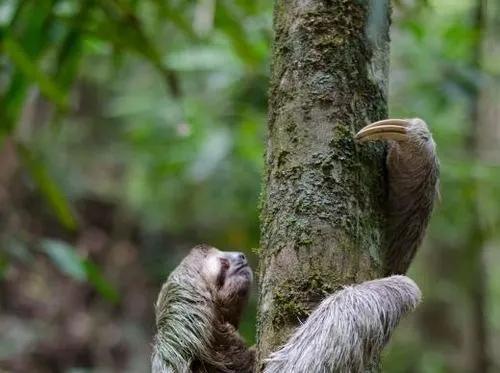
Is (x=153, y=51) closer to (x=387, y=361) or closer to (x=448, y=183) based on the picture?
(x=448, y=183)

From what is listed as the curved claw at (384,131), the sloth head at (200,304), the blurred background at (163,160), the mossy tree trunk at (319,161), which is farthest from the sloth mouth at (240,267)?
the blurred background at (163,160)

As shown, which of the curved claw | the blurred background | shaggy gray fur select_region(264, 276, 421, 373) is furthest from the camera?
A: the blurred background

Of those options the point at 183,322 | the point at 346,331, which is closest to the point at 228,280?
the point at 183,322

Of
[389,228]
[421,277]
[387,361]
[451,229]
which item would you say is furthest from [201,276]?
[421,277]

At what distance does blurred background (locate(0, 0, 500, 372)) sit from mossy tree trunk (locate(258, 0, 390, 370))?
1445 mm

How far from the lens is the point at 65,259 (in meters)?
5.74

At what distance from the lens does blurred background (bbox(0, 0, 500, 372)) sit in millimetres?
5445

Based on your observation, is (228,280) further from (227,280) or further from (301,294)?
(301,294)

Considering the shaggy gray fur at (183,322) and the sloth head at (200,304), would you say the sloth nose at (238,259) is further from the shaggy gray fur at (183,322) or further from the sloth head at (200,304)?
the shaggy gray fur at (183,322)

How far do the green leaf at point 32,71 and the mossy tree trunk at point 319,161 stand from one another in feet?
7.03

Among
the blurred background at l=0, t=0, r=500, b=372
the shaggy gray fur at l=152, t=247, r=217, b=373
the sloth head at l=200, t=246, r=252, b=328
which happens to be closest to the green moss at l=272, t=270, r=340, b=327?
the shaggy gray fur at l=152, t=247, r=217, b=373

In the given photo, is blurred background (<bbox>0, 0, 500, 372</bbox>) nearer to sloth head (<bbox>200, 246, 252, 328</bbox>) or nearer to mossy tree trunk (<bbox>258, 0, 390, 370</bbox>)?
mossy tree trunk (<bbox>258, 0, 390, 370</bbox>)

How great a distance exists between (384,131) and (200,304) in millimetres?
1310

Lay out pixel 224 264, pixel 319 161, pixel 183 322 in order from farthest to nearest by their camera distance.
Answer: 1. pixel 224 264
2. pixel 183 322
3. pixel 319 161
